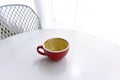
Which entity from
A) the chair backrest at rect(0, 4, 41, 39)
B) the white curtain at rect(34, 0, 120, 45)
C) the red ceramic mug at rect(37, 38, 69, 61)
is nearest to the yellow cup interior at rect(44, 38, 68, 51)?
the red ceramic mug at rect(37, 38, 69, 61)

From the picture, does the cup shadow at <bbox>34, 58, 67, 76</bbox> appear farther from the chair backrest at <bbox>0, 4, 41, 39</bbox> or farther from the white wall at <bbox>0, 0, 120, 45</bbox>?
the white wall at <bbox>0, 0, 120, 45</bbox>

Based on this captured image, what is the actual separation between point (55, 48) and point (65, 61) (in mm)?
77

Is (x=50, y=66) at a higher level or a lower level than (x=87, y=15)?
higher

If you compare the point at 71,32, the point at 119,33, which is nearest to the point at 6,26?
the point at 71,32

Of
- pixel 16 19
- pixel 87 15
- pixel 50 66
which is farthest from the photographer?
pixel 87 15

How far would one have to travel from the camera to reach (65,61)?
662 millimetres

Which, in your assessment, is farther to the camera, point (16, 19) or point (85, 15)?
point (85, 15)

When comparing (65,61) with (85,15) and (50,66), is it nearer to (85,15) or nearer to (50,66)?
(50,66)

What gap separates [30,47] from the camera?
29.4 inches

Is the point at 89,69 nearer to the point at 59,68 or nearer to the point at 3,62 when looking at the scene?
the point at 59,68

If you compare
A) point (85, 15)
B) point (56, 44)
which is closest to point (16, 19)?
point (56, 44)

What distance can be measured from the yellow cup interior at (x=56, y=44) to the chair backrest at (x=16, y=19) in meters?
0.37

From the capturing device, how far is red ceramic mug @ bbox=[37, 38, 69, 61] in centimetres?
63

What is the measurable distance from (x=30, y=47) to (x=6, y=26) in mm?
335
